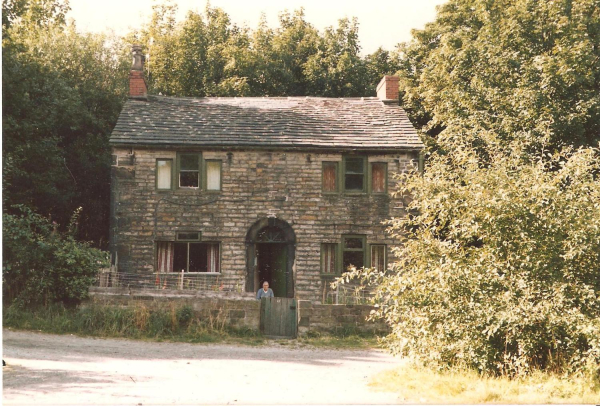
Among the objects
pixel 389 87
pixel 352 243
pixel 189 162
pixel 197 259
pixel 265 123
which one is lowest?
pixel 197 259

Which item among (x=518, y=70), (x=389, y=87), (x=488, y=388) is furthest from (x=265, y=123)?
(x=488, y=388)

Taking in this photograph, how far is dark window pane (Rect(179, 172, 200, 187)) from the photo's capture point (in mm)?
22766

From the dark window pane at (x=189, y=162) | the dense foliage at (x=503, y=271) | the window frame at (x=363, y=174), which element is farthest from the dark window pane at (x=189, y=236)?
the dense foliage at (x=503, y=271)

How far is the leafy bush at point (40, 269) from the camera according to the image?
1691 centimetres

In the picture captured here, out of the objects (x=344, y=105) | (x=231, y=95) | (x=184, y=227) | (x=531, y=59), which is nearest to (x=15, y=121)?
→ (x=184, y=227)

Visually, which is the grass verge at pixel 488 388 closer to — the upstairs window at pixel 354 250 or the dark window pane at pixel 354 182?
the upstairs window at pixel 354 250

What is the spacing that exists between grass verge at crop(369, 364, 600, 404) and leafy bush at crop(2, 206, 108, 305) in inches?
366

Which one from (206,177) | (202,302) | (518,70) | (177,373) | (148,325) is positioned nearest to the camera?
(177,373)

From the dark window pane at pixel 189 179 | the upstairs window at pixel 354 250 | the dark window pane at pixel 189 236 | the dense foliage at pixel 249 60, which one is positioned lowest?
the upstairs window at pixel 354 250

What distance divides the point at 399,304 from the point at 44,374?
6257 millimetres

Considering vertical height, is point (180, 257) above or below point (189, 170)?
below

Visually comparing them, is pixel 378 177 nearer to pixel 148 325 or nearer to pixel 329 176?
pixel 329 176

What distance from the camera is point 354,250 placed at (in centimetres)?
2264

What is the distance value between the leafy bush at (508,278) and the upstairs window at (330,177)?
10.6 meters
